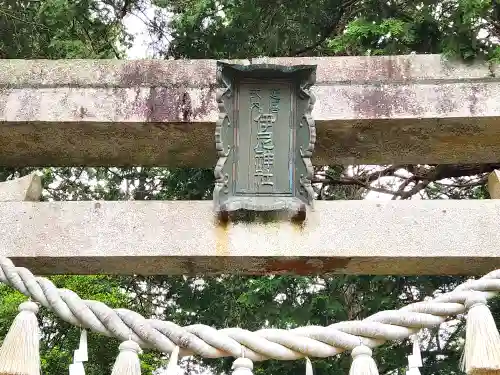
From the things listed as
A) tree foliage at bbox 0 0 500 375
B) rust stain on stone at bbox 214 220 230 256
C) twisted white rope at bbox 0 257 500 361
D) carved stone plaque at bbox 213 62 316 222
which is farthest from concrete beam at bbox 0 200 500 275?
tree foliage at bbox 0 0 500 375

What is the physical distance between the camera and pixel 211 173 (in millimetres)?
4719

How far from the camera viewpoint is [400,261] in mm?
2555

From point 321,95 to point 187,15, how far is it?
93.0 inches

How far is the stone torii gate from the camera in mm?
2531

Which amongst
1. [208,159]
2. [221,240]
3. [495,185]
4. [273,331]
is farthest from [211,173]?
[273,331]

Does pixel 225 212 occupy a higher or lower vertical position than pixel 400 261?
higher

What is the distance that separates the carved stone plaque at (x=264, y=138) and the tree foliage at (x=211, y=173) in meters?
0.92

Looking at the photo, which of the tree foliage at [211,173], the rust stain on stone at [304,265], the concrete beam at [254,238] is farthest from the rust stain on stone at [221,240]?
the tree foliage at [211,173]

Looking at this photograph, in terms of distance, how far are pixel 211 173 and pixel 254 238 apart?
2.22 m

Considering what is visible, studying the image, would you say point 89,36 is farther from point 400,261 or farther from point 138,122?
point 400,261

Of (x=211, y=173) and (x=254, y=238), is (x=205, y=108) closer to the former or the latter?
(x=254, y=238)

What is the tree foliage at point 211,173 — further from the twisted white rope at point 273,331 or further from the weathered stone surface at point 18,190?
the weathered stone surface at point 18,190

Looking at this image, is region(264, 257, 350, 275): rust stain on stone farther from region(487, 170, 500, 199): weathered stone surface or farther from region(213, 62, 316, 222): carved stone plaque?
region(487, 170, 500, 199): weathered stone surface

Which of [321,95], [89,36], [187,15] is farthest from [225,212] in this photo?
[89,36]
